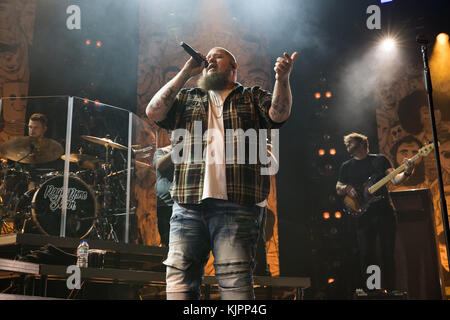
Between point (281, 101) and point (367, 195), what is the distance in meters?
3.11

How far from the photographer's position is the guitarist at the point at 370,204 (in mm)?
4031

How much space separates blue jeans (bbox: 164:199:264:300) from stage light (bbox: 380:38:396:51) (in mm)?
4275

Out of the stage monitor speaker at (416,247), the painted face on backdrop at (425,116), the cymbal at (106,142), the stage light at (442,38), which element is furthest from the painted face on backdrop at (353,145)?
the cymbal at (106,142)

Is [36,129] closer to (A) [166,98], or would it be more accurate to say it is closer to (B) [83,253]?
(B) [83,253]

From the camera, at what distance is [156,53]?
17.2 ft

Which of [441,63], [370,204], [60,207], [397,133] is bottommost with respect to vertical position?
[60,207]

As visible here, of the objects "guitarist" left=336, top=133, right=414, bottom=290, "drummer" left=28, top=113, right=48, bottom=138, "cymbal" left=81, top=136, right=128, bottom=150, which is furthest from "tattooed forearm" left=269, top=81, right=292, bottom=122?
"guitarist" left=336, top=133, right=414, bottom=290

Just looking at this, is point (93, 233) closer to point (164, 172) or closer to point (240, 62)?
point (164, 172)

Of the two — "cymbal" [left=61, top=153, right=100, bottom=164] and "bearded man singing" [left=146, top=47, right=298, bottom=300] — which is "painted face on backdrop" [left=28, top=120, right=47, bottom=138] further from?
"bearded man singing" [left=146, top=47, right=298, bottom=300]

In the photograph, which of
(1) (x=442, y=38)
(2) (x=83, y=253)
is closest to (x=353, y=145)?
(1) (x=442, y=38)

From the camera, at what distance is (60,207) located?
3285mm

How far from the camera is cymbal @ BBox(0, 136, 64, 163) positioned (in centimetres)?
344

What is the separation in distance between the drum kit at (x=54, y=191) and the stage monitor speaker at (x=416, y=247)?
2.40 m
